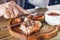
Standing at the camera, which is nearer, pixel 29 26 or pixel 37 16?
pixel 29 26

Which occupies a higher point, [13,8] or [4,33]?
[13,8]

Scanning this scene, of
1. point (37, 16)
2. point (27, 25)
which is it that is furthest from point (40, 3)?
point (27, 25)

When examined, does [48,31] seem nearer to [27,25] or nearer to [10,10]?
[27,25]

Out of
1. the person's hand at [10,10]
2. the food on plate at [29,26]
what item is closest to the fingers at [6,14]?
the person's hand at [10,10]

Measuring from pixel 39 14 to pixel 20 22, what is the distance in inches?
5.7

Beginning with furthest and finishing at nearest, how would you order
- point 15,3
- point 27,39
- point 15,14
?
point 15,3
point 15,14
point 27,39

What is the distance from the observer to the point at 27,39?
2.36ft

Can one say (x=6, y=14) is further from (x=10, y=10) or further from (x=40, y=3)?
(x=40, y=3)

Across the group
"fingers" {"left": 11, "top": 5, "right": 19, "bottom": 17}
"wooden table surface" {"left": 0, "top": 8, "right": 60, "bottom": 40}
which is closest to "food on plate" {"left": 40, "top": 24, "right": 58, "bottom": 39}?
"wooden table surface" {"left": 0, "top": 8, "right": 60, "bottom": 40}

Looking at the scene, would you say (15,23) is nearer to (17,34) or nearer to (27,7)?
(17,34)

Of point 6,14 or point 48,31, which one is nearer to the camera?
point 48,31

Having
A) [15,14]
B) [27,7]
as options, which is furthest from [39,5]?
[15,14]

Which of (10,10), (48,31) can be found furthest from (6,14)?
(48,31)

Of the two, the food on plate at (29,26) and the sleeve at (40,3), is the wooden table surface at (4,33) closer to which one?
the food on plate at (29,26)
